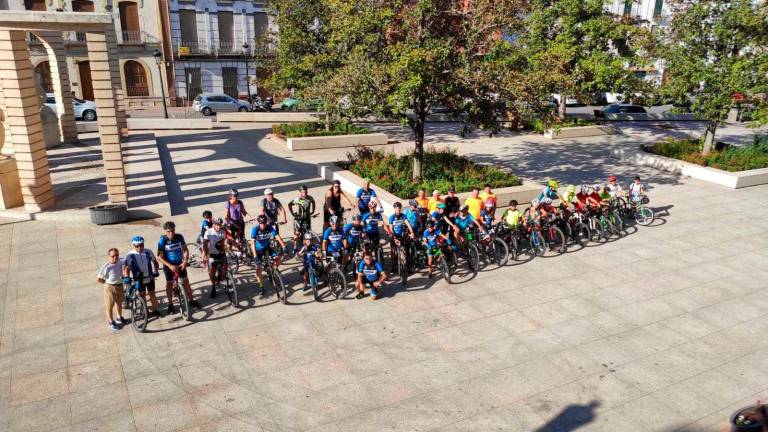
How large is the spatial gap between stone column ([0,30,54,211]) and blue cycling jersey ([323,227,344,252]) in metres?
9.56

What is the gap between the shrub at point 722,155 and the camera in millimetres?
22266

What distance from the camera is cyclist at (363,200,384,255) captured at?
1215cm

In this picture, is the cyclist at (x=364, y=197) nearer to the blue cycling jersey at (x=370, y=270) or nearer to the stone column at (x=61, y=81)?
the blue cycling jersey at (x=370, y=270)

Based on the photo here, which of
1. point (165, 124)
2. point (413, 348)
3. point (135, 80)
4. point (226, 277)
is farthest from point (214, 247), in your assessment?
point (135, 80)

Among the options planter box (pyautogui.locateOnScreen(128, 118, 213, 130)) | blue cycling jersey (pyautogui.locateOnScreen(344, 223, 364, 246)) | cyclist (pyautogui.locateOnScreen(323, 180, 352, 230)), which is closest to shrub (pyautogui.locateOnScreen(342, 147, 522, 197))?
cyclist (pyautogui.locateOnScreen(323, 180, 352, 230))

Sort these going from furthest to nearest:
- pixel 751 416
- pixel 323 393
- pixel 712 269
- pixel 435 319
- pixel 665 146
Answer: pixel 665 146 → pixel 712 269 → pixel 435 319 → pixel 323 393 → pixel 751 416

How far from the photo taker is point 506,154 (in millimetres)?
26359

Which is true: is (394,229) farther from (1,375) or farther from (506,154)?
(506,154)

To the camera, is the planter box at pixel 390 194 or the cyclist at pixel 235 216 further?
the planter box at pixel 390 194

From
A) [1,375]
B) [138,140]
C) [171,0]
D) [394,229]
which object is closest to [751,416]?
[394,229]

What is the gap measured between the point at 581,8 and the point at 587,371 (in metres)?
24.0

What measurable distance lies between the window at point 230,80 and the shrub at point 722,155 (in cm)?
3499

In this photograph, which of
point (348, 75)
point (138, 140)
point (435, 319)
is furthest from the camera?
point (138, 140)

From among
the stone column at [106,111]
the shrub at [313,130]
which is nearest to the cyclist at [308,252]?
the stone column at [106,111]
